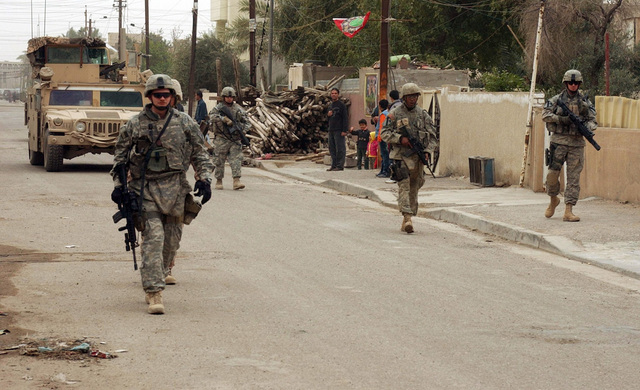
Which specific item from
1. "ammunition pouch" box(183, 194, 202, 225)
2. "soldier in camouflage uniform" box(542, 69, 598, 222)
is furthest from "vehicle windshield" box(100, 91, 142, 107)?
"ammunition pouch" box(183, 194, 202, 225)

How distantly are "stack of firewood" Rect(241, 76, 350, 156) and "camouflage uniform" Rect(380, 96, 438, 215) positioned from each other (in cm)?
1538

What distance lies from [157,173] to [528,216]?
7191mm

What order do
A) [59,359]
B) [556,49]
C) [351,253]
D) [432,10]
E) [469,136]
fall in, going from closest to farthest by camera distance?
[59,359] < [351,253] < [469,136] < [556,49] < [432,10]

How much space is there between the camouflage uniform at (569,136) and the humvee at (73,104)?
409 inches

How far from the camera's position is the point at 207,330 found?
6.88 metres

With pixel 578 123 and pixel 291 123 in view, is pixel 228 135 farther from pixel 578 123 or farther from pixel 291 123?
pixel 291 123

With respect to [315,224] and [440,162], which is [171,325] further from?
[440,162]

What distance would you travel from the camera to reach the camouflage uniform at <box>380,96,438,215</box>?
41.0 ft

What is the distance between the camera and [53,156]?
20.6 m

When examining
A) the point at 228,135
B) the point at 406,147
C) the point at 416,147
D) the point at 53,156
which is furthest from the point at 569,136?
the point at 53,156

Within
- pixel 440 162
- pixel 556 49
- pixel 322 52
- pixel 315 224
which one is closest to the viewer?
pixel 315 224

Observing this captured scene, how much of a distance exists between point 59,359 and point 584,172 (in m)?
11.4

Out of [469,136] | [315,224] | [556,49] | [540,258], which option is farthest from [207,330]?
[556,49]

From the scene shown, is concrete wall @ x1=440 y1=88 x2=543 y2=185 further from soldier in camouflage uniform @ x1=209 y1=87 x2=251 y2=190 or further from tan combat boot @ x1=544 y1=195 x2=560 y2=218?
soldier in camouflage uniform @ x1=209 y1=87 x2=251 y2=190
